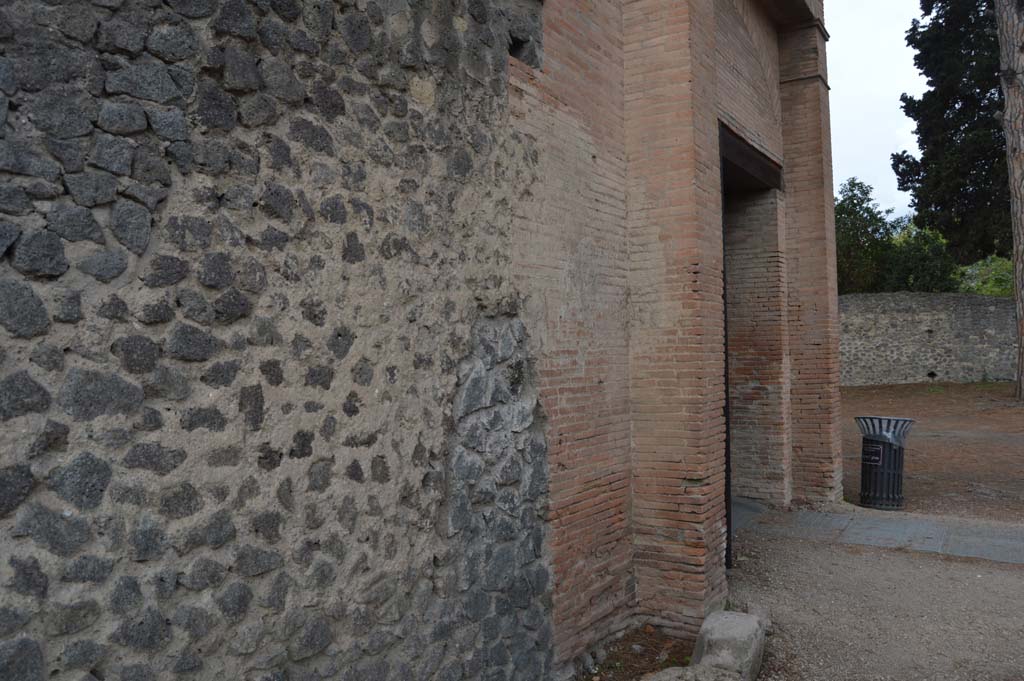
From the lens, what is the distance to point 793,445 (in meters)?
9.13

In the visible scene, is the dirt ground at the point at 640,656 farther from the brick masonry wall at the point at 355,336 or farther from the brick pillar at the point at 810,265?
the brick pillar at the point at 810,265

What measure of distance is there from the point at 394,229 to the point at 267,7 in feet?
3.42

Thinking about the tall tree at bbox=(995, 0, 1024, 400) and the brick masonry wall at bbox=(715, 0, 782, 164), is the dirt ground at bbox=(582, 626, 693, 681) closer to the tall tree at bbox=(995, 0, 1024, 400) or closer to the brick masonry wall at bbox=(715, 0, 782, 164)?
the brick masonry wall at bbox=(715, 0, 782, 164)

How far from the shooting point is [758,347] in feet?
28.0

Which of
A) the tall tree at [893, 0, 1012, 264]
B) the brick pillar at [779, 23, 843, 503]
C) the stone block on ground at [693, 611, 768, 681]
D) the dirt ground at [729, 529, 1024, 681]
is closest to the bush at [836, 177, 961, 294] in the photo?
the tall tree at [893, 0, 1012, 264]

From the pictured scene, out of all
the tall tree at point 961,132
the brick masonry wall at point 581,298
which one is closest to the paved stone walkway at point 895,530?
the brick masonry wall at point 581,298

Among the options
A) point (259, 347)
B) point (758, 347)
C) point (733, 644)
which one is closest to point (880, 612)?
point (733, 644)

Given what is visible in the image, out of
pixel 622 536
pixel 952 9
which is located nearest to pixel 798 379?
pixel 622 536

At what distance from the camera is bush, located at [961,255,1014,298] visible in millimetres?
34656

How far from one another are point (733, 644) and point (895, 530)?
405 cm

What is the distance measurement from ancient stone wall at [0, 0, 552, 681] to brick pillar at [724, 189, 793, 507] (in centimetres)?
504

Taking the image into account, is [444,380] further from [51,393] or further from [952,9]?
[952,9]

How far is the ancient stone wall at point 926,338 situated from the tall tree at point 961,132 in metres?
2.00

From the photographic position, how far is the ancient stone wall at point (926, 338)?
2355 centimetres
